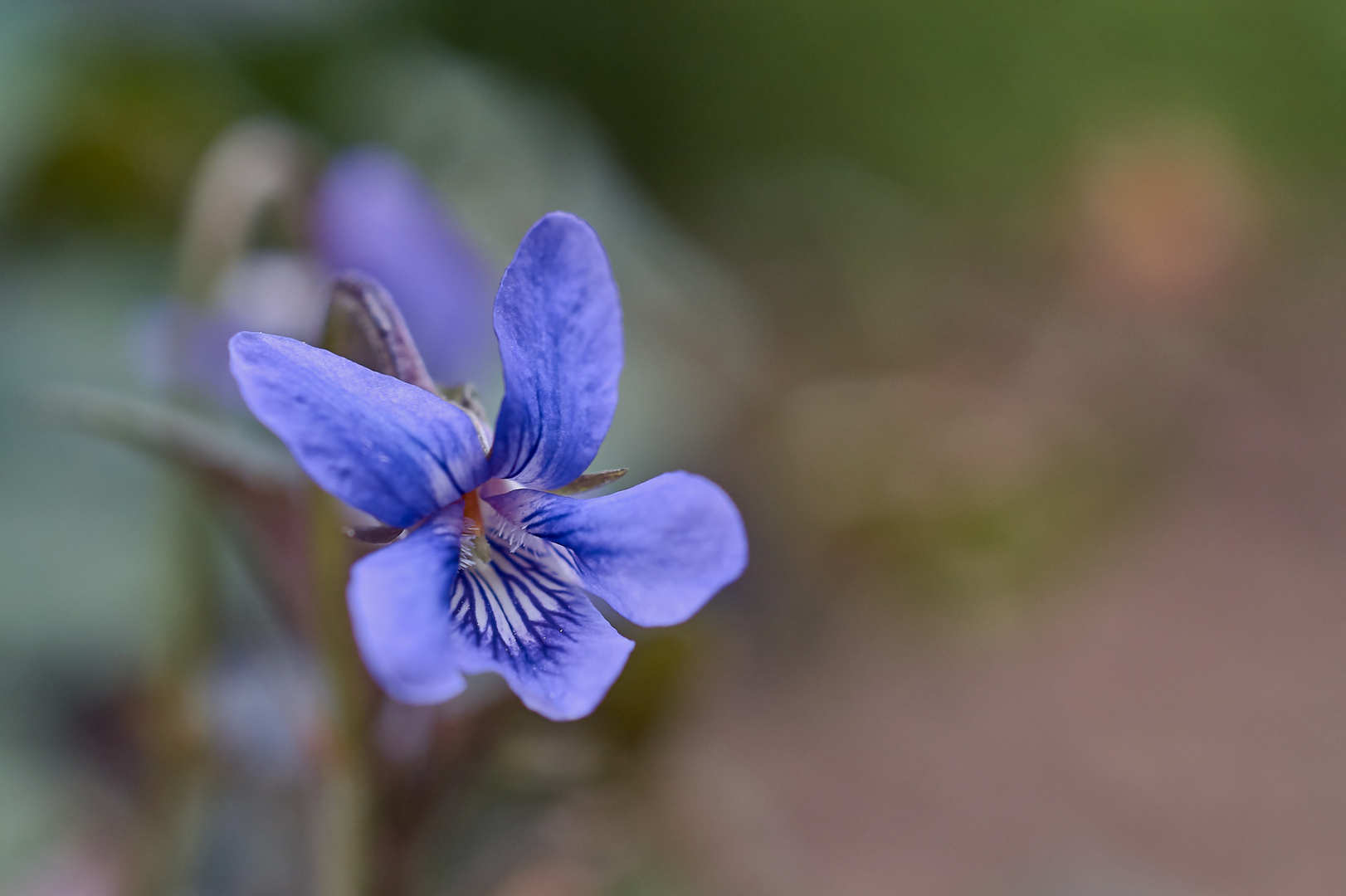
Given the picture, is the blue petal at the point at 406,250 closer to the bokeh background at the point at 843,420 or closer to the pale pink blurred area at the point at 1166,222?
the bokeh background at the point at 843,420

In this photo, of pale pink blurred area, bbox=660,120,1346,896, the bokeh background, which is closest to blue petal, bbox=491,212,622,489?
the bokeh background

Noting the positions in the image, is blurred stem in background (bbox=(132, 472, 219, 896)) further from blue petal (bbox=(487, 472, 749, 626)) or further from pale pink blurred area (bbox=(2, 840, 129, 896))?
blue petal (bbox=(487, 472, 749, 626))

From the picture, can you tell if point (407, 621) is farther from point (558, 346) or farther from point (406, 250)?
point (406, 250)

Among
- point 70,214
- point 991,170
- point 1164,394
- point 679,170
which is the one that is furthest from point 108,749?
point 991,170

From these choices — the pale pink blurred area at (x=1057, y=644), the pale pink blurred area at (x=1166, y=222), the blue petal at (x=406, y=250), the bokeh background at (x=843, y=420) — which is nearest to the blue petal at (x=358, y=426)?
the bokeh background at (x=843, y=420)

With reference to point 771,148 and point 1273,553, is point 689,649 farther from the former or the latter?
point 771,148

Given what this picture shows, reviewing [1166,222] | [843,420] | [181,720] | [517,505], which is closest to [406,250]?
[181,720]
